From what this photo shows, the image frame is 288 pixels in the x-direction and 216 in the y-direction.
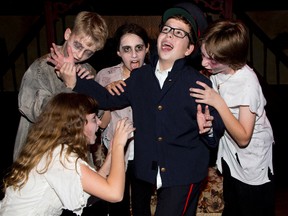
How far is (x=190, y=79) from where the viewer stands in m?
2.37

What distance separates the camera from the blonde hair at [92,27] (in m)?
2.58

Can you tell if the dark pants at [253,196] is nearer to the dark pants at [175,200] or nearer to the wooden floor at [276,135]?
the dark pants at [175,200]

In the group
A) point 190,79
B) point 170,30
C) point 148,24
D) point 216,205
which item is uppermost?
point 148,24

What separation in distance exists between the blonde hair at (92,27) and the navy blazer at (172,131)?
0.38m

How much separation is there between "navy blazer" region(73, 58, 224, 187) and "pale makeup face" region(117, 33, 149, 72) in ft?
1.62

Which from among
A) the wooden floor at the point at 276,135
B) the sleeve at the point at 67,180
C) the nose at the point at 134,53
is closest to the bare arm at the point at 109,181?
the sleeve at the point at 67,180

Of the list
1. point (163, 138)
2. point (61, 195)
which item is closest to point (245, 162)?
point (163, 138)

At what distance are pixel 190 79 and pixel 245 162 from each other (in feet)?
1.79

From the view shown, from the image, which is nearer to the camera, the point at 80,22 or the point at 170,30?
the point at 170,30

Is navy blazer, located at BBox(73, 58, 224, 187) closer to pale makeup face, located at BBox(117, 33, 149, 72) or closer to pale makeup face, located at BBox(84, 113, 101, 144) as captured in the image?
pale makeup face, located at BBox(84, 113, 101, 144)

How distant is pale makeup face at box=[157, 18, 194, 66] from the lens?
2.37 metres

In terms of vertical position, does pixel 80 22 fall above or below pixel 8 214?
above

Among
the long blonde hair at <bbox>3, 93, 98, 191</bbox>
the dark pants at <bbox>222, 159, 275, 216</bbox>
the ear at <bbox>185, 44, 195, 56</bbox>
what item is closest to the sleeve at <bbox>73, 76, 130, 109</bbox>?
the long blonde hair at <bbox>3, 93, 98, 191</bbox>

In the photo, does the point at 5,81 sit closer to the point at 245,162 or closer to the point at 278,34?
the point at 278,34
